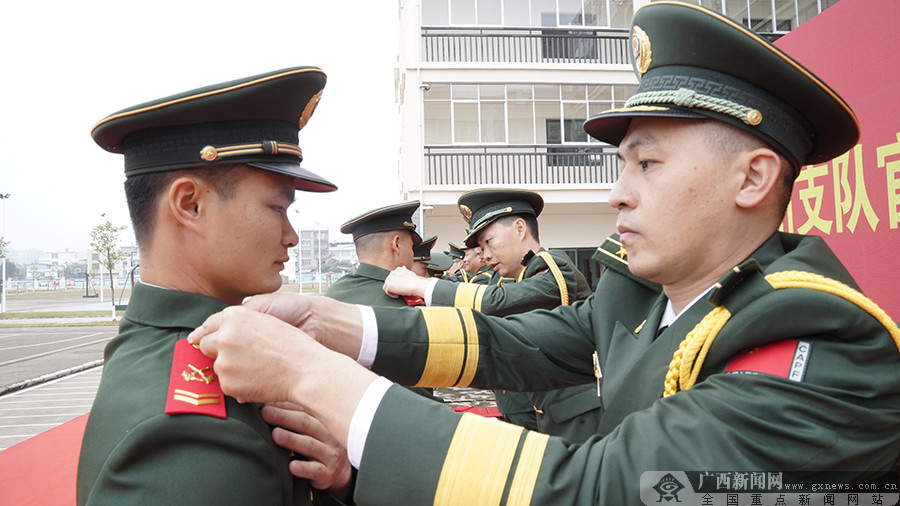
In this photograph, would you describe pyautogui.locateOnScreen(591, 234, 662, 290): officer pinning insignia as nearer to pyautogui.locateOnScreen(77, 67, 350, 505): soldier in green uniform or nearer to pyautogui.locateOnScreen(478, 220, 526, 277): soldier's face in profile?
pyautogui.locateOnScreen(77, 67, 350, 505): soldier in green uniform

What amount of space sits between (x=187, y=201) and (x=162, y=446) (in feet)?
2.12

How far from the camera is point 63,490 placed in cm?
424

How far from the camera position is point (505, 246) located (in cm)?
500

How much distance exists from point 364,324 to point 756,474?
1.25 metres

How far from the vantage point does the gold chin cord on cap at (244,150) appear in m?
1.46

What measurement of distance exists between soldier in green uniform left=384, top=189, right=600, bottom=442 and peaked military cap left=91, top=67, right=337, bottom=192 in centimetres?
174

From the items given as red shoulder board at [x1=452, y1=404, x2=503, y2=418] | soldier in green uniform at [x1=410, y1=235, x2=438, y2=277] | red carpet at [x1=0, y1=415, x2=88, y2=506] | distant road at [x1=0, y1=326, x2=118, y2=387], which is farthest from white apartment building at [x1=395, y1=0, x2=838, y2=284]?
red carpet at [x1=0, y1=415, x2=88, y2=506]

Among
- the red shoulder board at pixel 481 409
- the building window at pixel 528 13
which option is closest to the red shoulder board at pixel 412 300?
the red shoulder board at pixel 481 409

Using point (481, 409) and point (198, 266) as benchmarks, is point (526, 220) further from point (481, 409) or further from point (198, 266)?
point (198, 266)

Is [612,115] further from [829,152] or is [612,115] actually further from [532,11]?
[532,11]

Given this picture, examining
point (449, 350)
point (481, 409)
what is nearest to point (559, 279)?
A: point (449, 350)

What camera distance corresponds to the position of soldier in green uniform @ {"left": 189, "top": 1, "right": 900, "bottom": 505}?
106cm

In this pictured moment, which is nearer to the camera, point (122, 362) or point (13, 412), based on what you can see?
point (122, 362)

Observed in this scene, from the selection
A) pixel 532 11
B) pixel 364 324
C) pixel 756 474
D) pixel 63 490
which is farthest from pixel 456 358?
pixel 532 11
